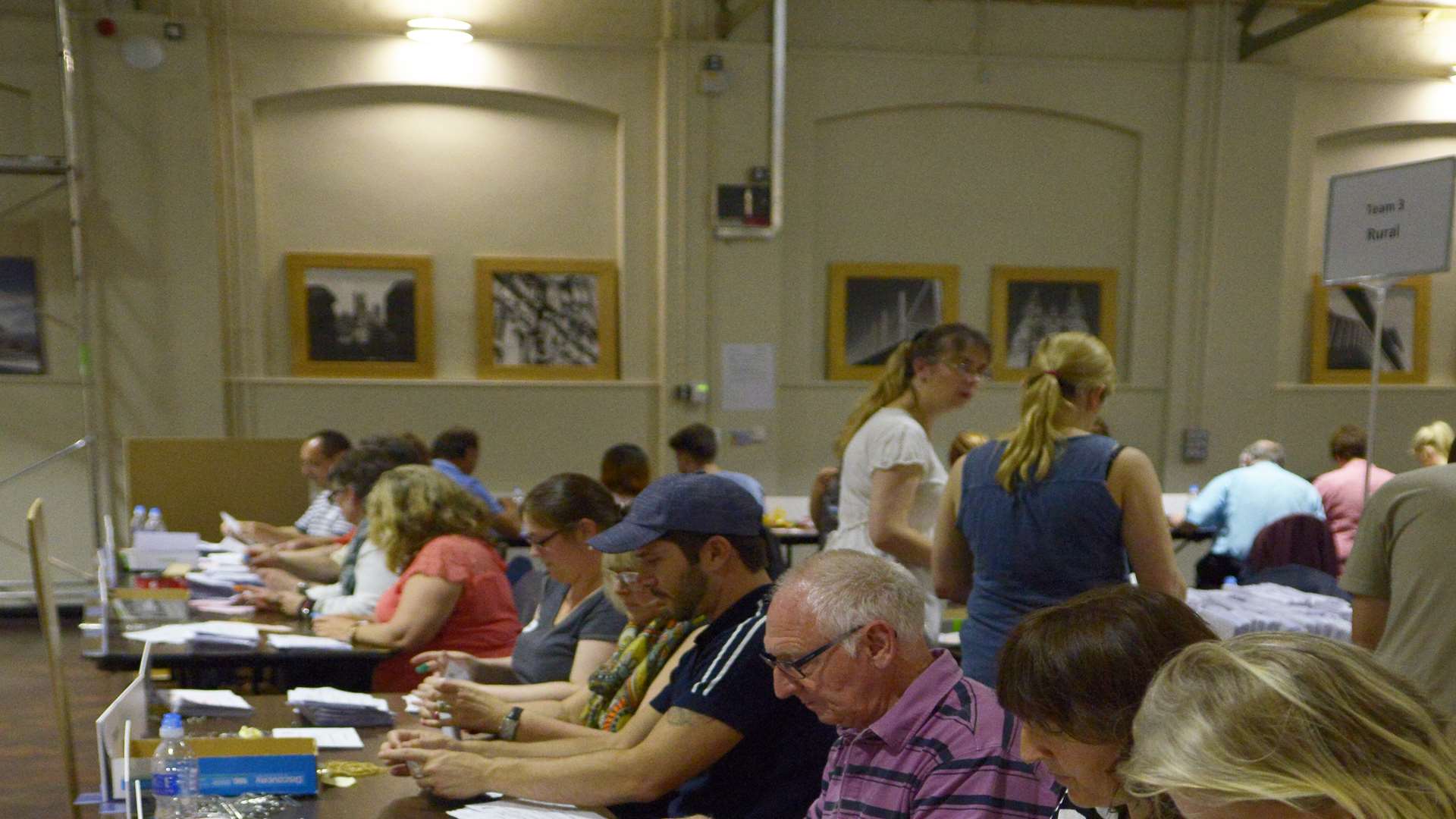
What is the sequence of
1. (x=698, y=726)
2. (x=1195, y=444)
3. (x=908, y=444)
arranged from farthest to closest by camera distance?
(x=1195, y=444)
(x=908, y=444)
(x=698, y=726)

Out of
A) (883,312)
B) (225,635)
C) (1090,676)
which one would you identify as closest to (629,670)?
(1090,676)

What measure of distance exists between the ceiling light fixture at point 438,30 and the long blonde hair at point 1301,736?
269 inches

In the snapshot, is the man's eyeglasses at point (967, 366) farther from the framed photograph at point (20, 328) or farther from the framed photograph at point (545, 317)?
the framed photograph at point (20, 328)

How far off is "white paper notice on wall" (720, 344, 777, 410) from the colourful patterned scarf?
4.92m

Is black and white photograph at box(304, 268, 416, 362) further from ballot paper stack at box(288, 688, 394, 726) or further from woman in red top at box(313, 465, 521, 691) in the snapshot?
ballot paper stack at box(288, 688, 394, 726)

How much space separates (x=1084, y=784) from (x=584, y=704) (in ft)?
5.46

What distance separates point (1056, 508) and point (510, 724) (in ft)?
4.26

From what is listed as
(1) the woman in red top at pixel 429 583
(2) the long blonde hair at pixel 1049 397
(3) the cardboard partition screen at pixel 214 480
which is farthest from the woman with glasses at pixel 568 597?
(3) the cardboard partition screen at pixel 214 480

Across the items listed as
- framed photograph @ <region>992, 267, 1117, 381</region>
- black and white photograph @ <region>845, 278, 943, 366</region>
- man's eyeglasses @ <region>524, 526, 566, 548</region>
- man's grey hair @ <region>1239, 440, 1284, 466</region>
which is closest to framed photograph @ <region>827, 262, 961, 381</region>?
black and white photograph @ <region>845, 278, 943, 366</region>

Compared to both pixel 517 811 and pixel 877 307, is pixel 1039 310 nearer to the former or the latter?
pixel 877 307

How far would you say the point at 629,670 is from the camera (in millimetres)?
2562

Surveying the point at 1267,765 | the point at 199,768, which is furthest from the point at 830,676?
the point at 199,768

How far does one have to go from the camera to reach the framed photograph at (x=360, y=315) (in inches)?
294

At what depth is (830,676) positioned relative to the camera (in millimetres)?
1709
